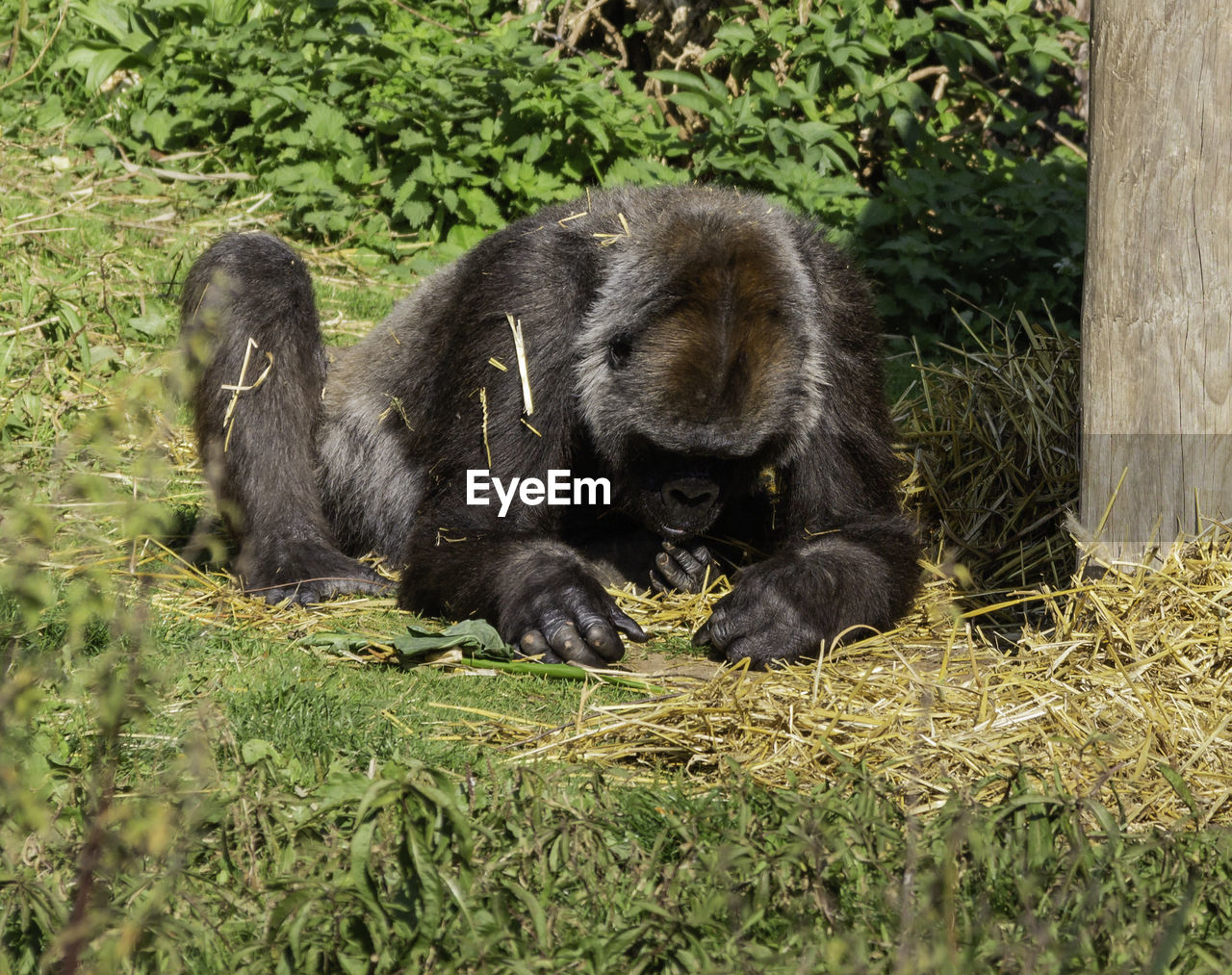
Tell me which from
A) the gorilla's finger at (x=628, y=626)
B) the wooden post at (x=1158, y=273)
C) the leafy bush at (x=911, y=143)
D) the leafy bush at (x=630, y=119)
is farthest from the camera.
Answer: the leafy bush at (x=630, y=119)

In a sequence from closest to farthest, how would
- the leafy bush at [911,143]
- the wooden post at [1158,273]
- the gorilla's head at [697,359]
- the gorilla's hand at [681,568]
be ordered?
the wooden post at [1158,273]
the gorilla's head at [697,359]
the gorilla's hand at [681,568]
the leafy bush at [911,143]

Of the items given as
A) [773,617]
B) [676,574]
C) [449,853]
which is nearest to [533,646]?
[773,617]

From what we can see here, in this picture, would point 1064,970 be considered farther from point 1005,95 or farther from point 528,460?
point 1005,95

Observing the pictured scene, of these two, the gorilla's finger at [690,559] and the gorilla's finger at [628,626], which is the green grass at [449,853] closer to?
the gorilla's finger at [628,626]

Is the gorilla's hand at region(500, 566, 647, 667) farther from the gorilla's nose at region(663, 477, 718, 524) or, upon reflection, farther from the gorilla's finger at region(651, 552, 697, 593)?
the gorilla's finger at region(651, 552, 697, 593)

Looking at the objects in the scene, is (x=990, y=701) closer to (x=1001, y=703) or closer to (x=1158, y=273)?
(x=1001, y=703)

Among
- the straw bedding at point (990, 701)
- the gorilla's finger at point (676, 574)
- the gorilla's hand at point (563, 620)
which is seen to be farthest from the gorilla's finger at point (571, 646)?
the gorilla's finger at point (676, 574)

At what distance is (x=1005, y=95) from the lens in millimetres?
10508

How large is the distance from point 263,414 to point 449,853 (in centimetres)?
347

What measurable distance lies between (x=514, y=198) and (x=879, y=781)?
6.52 metres

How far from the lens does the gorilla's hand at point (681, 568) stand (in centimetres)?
560

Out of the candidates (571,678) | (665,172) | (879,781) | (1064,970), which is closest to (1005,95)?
(665,172)

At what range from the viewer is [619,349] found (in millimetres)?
4957

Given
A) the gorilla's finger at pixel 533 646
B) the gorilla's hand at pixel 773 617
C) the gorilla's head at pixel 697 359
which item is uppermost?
the gorilla's head at pixel 697 359
